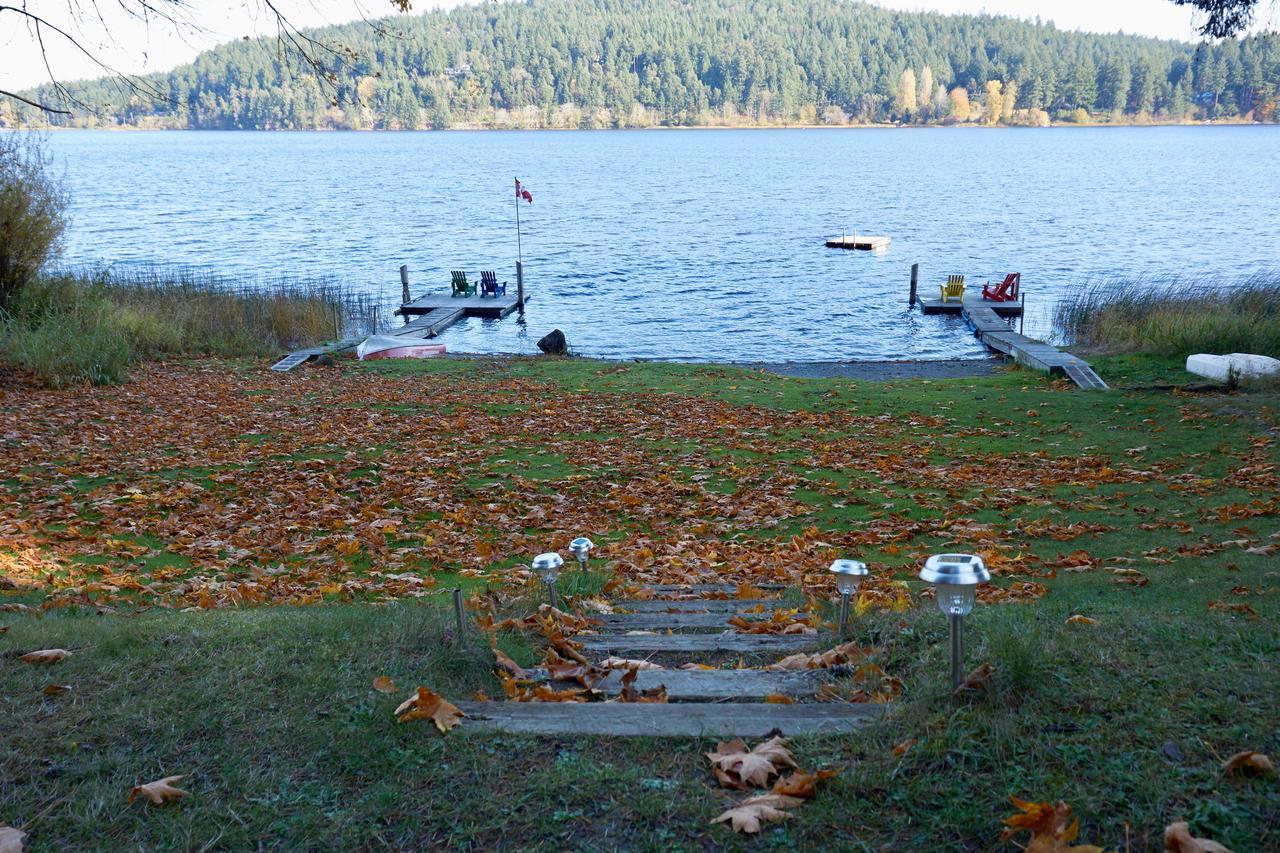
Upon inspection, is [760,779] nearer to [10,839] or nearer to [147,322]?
[10,839]

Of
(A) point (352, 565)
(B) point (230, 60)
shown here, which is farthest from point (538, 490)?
(B) point (230, 60)

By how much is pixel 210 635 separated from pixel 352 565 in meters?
3.42

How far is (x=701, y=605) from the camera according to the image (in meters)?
6.57

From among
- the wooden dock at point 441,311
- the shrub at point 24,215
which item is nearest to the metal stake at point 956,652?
the shrub at point 24,215

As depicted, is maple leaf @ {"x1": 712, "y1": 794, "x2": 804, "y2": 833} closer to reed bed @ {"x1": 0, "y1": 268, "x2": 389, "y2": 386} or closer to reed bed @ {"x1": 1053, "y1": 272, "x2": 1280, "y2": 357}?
reed bed @ {"x1": 0, "y1": 268, "x2": 389, "y2": 386}

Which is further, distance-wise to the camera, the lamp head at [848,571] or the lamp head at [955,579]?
the lamp head at [848,571]

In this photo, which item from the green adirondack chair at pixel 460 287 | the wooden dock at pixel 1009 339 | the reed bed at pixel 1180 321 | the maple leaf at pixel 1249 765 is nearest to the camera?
the maple leaf at pixel 1249 765

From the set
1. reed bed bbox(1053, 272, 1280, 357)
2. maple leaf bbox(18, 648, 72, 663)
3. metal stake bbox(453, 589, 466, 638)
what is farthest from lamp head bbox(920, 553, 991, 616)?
reed bed bbox(1053, 272, 1280, 357)

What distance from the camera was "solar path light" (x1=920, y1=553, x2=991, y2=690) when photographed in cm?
368

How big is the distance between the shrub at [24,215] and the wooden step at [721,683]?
60.4ft

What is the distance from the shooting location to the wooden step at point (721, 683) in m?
4.30

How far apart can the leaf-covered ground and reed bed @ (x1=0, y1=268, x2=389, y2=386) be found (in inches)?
41.1

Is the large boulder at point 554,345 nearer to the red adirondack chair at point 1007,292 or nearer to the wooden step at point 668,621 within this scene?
the red adirondack chair at point 1007,292

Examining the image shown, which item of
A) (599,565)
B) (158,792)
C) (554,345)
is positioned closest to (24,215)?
(554,345)
